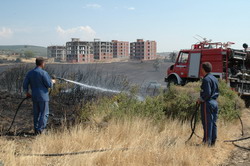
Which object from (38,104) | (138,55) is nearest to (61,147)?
(38,104)

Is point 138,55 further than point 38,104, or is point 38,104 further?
point 138,55

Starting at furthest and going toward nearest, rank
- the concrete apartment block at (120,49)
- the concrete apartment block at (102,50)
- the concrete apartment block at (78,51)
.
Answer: the concrete apartment block at (120,49), the concrete apartment block at (102,50), the concrete apartment block at (78,51)

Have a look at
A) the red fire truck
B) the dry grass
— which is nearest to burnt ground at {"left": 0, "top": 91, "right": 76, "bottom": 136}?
the dry grass

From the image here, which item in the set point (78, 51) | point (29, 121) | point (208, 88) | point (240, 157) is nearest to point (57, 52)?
point (78, 51)

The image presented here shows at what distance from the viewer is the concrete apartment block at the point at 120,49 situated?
140337mm

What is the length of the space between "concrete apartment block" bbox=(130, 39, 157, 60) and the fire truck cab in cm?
11779

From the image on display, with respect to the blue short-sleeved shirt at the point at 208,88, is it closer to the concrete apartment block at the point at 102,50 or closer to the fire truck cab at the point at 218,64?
the fire truck cab at the point at 218,64

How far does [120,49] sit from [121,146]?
5474 inches

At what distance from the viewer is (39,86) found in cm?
643

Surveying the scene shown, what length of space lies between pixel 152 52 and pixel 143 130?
136m

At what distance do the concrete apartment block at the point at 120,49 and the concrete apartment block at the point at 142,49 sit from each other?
170 inches

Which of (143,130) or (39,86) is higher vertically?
(39,86)

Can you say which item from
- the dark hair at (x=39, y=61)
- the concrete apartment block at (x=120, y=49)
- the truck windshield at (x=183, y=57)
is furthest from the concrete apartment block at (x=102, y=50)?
the dark hair at (x=39, y=61)

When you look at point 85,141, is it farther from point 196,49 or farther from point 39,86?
point 196,49
